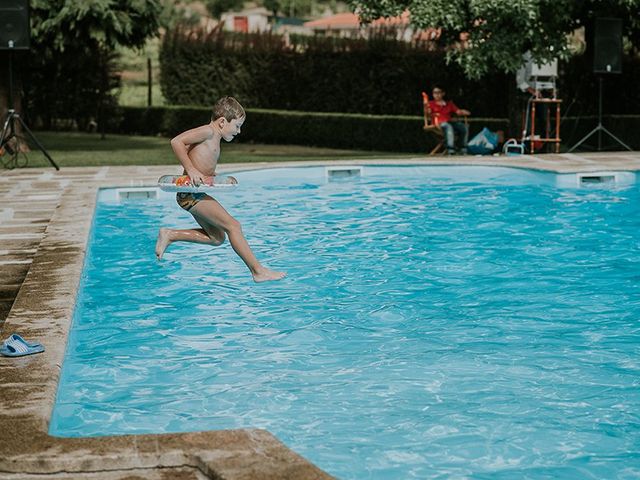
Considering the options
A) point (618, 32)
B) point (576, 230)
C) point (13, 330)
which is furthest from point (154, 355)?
point (618, 32)

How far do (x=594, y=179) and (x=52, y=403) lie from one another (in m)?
11.3

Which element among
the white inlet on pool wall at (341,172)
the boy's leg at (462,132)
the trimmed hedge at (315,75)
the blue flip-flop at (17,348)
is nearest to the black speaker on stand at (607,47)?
the trimmed hedge at (315,75)

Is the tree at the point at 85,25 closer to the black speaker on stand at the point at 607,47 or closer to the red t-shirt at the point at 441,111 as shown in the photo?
the red t-shirt at the point at 441,111

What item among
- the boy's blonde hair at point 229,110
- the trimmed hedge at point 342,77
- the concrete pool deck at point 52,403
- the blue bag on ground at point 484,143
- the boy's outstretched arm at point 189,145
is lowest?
the concrete pool deck at point 52,403

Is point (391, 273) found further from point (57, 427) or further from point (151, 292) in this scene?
point (57, 427)

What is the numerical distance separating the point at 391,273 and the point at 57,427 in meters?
4.40

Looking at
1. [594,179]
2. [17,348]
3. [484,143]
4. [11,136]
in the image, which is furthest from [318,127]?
[17,348]

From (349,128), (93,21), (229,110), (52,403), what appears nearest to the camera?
(52,403)

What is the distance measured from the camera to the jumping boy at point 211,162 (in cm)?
698

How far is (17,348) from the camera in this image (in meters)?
5.13

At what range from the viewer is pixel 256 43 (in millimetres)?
24328

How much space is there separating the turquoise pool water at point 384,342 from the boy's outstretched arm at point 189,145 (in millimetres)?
1007

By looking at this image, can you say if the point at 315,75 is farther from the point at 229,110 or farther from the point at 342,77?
the point at 229,110

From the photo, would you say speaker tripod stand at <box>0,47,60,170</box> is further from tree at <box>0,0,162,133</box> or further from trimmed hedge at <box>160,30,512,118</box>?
trimmed hedge at <box>160,30,512,118</box>
